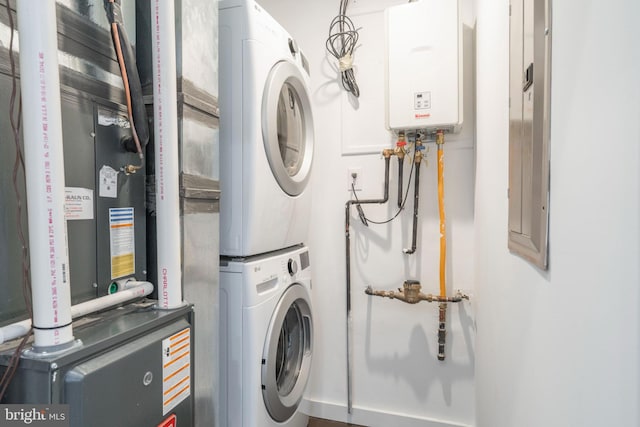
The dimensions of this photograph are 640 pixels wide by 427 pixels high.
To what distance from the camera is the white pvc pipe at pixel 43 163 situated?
51 cm

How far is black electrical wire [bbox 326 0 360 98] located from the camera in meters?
1.85

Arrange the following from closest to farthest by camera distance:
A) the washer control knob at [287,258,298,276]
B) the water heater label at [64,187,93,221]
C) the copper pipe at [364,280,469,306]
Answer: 1. the water heater label at [64,187,93,221]
2. the washer control knob at [287,258,298,276]
3. the copper pipe at [364,280,469,306]

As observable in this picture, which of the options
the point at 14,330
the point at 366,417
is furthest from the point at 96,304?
the point at 366,417

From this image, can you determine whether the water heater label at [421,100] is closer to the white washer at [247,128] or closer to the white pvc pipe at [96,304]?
the white washer at [247,128]

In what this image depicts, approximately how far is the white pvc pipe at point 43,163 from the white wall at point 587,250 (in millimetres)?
756

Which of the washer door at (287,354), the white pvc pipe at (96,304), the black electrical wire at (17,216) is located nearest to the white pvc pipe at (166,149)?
the white pvc pipe at (96,304)

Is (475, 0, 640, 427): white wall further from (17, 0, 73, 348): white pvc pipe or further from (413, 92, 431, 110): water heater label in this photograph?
(413, 92, 431, 110): water heater label

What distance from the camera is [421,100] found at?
1583 mm

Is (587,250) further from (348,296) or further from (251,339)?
(348,296)

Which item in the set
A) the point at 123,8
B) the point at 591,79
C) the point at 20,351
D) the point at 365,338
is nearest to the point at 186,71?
the point at 123,8

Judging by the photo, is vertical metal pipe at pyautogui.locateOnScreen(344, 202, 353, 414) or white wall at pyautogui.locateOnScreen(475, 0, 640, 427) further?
vertical metal pipe at pyautogui.locateOnScreen(344, 202, 353, 414)

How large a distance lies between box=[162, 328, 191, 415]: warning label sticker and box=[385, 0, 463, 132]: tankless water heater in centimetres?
131

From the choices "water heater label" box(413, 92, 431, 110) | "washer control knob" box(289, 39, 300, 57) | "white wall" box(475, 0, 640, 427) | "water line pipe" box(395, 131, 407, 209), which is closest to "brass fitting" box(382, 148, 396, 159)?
"water line pipe" box(395, 131, 407, 209)

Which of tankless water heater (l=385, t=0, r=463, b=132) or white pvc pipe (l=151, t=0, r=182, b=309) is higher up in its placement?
tankless water heater (l=385, t=0, r=463, b=132)
